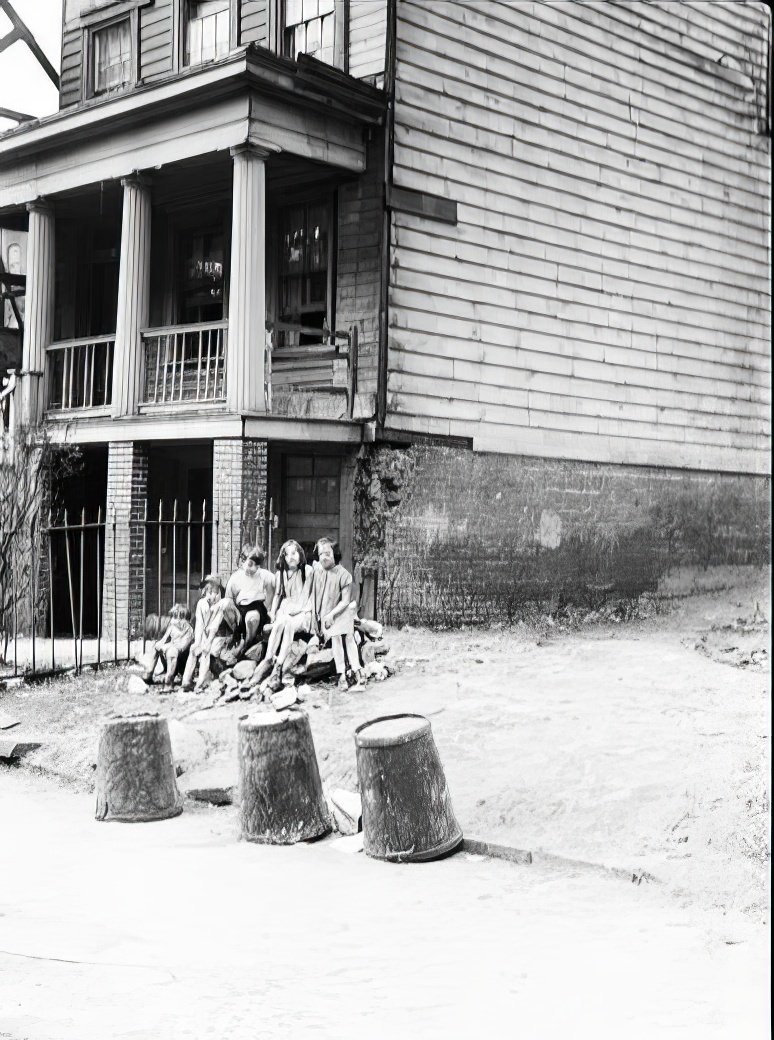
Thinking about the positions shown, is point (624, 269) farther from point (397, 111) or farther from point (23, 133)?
point (23, 133)

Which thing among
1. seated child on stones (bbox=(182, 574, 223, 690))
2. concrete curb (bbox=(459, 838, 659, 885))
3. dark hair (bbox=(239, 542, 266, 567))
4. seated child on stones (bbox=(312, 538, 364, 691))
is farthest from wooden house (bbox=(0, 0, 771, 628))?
concrete curb (bbox=(459, 838, 659, 885))

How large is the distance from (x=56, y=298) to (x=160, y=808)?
11.3m

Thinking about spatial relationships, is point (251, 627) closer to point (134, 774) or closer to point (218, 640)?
point (218, 640)

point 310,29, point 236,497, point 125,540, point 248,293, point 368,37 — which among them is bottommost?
point 125,540

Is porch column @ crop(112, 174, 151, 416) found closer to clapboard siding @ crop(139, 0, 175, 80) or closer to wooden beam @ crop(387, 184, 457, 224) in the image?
wooden beam @ crop(387, 184, 457, 224)

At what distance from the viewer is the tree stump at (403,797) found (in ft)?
22.7

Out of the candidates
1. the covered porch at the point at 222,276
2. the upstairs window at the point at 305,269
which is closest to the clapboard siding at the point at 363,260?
the covered porch at the point at 222,276

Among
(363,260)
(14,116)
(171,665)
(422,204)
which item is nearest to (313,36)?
(422,204)

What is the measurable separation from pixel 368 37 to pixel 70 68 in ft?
20.0

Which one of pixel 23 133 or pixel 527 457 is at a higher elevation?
pixel 23 133

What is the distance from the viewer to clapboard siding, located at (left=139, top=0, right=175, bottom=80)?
16.4m

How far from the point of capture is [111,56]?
17266 millimetres

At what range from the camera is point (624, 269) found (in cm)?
1673

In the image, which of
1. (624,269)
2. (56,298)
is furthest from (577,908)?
(56,298)
